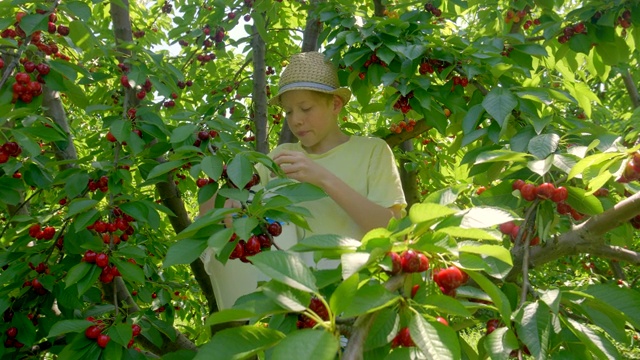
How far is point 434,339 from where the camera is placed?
916 millimetres

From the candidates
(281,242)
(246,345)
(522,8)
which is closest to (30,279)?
(281,242)

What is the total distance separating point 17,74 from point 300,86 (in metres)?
0.99

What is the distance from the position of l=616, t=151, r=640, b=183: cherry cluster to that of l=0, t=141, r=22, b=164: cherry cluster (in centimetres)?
184

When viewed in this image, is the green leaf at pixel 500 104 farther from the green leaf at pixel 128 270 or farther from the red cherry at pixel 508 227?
the green leaf at pixel 128 270

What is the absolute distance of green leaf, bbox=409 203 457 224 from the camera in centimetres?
98

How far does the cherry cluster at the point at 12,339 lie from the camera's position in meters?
1.99

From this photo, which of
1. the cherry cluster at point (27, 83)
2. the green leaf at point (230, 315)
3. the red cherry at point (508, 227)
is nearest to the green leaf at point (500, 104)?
the red cherry at point (508, 227)

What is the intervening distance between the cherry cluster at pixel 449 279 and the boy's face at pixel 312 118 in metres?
1.34

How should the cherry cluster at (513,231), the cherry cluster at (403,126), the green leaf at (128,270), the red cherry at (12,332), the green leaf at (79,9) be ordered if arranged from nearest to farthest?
the cherry cluster at (513,231) → the green leaf at (128,270) → the red cherry at (12,332) → the green leaf at (79,9) → the cherry cluster at (403,126)

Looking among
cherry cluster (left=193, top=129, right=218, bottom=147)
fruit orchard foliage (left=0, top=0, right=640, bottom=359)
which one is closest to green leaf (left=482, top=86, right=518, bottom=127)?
fruit orchard foliage (left=0, top=0, right=640, bottom=359)

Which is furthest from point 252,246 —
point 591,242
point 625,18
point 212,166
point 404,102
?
point 625,18

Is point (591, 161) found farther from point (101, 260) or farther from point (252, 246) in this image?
point (101, 260)

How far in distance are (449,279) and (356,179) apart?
1239 millimetres

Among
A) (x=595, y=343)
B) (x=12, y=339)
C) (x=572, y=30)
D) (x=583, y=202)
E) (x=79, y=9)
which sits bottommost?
(x=12, y=339)
